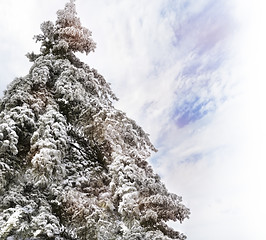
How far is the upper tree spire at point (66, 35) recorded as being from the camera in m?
9.38

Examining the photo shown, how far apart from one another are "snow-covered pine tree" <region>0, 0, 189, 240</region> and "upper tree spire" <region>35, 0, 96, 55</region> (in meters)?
1.94

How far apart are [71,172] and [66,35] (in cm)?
513

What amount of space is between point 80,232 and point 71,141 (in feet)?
8.61

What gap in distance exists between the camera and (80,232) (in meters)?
5.54

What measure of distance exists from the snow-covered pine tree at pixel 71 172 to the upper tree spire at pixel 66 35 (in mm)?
1941

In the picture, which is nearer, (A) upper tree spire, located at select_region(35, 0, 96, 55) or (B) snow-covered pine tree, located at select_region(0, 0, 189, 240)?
(B) snow-covered pine tree, located at select_region(0, 0, 189, 240)

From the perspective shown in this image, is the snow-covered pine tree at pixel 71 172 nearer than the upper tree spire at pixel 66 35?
Yes

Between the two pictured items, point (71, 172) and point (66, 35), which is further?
point (66, 35)

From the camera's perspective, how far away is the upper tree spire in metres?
9.38

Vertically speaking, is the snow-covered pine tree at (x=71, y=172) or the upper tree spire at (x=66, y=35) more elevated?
the upper tree spire at (x=66, y=35)

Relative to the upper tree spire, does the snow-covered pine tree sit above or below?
below

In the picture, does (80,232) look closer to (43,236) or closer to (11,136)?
(43,236)

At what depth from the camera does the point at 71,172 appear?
678 centimetres

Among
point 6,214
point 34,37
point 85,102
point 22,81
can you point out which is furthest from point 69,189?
point 34,37
